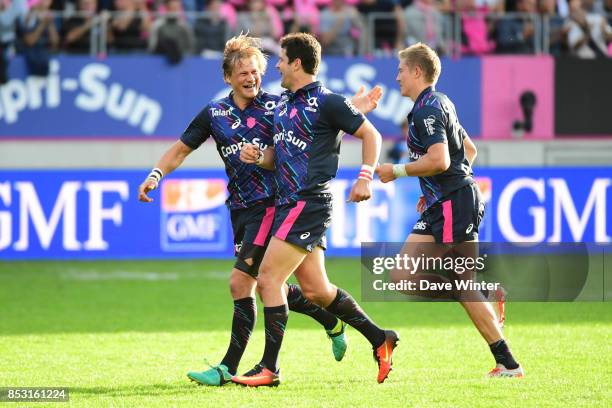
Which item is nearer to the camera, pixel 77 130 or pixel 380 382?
pixel 380 382

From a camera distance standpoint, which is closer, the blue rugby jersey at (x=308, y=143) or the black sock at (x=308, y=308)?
the blue rugby jersey at (x=308, y=143)

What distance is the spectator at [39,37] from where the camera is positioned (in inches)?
708

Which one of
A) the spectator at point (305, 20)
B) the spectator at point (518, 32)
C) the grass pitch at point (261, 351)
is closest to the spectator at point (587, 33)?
the spectator at point (518, 32)

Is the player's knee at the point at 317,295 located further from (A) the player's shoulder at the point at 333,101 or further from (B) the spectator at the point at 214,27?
(B) the spectator at the point at 214,27

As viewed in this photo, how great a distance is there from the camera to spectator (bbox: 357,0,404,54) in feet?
61.9

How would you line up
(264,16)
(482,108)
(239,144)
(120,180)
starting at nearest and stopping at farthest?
(239,144), (120,180), (264,16), (482,108)

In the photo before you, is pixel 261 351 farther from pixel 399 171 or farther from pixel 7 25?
pixel 7 25

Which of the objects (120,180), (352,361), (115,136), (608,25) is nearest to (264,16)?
(115,136)

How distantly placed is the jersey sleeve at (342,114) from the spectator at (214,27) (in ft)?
37.6

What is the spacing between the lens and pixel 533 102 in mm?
19469

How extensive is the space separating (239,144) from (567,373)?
260 centimetres

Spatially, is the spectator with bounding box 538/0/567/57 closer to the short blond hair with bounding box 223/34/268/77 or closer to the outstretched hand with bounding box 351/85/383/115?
the outstretched hand with bounding box 351/85/383/115

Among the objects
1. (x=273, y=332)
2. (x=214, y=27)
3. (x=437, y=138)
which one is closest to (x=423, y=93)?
(x=437, y=138)

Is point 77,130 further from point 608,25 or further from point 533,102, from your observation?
point 608,25
